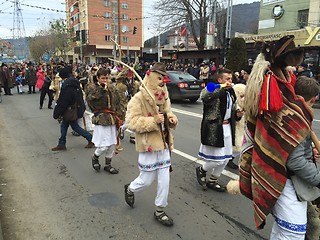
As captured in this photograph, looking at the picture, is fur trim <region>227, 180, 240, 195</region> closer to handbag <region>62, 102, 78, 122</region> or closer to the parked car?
handbag <region>62, 102, 78, 122</region>

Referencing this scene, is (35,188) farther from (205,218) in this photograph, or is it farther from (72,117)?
Answer: (205,218)

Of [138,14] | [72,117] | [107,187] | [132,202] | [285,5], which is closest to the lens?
[132,202]

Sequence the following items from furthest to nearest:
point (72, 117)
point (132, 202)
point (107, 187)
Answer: point (72, 117) → point (107, 187) → point (132, 202)

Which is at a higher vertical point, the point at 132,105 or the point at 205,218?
the point at 132,105

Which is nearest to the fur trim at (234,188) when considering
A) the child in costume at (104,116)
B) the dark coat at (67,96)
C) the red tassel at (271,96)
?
the red tassel at (271,96)

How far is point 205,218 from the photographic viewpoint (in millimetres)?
3561

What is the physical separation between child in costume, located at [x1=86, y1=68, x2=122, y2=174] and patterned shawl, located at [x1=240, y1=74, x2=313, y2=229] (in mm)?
3122

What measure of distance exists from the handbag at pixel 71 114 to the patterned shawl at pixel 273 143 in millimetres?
4777

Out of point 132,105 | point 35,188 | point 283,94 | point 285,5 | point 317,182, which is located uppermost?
point 285,5

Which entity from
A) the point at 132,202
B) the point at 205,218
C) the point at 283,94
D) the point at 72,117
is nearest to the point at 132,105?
the point at 132,202

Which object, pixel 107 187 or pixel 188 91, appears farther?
pixel 188 91

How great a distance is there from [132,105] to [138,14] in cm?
6691

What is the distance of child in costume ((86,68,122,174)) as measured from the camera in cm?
496

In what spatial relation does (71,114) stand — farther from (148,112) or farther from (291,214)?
(291,214)
